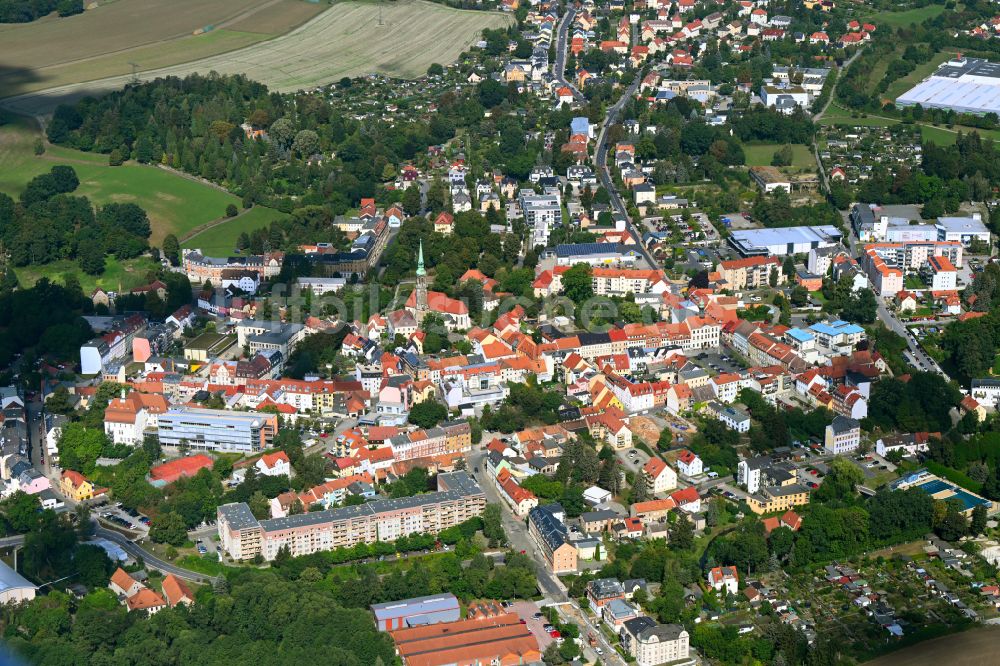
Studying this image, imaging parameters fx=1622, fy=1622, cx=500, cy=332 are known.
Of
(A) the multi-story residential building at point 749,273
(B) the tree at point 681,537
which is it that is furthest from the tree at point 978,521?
(A) the multi-story residential building at point 749,273

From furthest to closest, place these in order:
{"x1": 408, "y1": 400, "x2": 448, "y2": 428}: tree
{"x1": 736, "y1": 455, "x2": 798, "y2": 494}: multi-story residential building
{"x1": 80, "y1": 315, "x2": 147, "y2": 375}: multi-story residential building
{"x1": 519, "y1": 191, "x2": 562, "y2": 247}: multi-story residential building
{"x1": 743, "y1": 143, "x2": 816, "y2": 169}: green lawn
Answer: {"x1": 743, "y1": 143, "x2": 816, "y2": 169}: green lawn → {"x1": 519, "y1": 191, "x2": 562, "y2": 247}: multi-story residential building → {"x1": 80, "y1": 315, "x2": 147, "y2": 375}: multi-story residential building → {"x1": 408, "y1": 400, "x2": 448, "y2": 428}: tree → {"x1": 736, "y1": 455, "x2": 798, "y2": 494}: multi-story residential building

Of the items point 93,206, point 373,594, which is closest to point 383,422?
point 373,594

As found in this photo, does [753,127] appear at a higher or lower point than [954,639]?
higher

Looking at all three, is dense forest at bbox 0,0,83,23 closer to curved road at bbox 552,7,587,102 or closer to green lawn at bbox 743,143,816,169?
curved road at bbox 552,7,587,102

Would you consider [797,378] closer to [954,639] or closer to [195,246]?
[954,639]

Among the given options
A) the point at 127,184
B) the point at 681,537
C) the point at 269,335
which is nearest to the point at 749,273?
the point at 269,335

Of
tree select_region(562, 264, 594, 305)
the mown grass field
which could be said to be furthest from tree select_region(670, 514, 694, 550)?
the mown grass field

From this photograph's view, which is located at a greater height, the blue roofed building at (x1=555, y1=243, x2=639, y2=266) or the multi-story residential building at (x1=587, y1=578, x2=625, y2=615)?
the blue roofed building at (x1=555, y1=243, x2=639, y2=266)
